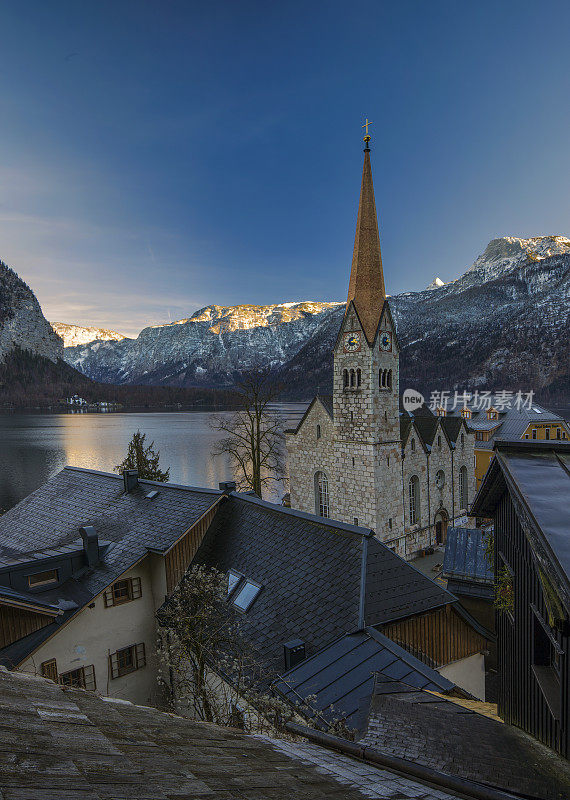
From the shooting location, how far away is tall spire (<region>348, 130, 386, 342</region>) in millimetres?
25156

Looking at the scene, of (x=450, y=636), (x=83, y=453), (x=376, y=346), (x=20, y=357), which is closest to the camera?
(x=450, y=636)

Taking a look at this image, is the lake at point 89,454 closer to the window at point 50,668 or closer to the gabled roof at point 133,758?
the window at point 50,668

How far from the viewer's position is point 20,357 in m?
174

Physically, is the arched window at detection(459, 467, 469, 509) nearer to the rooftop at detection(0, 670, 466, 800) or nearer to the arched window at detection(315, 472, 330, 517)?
the arched window at detection(315, 472, 330, 517)

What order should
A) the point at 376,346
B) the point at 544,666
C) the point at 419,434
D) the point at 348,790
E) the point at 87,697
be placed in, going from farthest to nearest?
A: the point at 419,434 → the point at 376,346 → the point at 544,666 → the point at 87,697 → the point at 348,790

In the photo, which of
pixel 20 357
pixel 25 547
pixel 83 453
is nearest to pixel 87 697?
pixel 25 547

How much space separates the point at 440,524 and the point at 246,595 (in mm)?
21360

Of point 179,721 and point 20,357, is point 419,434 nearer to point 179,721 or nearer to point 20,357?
point 179,721

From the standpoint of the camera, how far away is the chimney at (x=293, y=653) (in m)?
8.95

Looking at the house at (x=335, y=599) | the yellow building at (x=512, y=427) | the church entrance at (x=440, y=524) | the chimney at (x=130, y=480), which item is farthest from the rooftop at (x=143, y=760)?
the yellow building at (x=512, y=427)

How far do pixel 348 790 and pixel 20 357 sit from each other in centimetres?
19844

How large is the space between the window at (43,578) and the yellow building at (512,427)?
3214 centimetres

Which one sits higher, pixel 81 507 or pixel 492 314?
pixel 492 314

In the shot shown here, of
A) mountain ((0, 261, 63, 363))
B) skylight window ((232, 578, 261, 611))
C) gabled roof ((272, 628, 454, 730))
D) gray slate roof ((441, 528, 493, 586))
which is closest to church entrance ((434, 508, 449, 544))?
gray slate roof ((441, 528, 493, 586))
